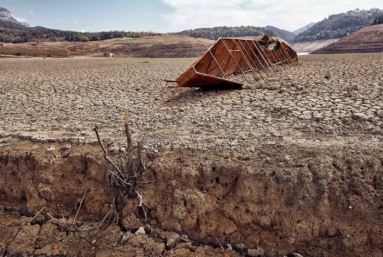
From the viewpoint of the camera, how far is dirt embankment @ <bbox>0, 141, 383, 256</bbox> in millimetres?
3291

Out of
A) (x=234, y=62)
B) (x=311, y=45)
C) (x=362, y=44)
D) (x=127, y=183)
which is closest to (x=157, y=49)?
(x=362, y=44)

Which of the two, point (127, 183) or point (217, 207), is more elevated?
point (127, 183)

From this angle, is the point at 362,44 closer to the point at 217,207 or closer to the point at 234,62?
the point at 234,62

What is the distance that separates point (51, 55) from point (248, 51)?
722 inches

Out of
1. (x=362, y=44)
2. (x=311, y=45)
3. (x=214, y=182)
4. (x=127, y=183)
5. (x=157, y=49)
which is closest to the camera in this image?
(x=127, y=183)

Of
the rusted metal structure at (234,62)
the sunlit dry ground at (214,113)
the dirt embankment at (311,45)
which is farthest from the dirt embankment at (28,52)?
the dirt embankment at (311,45)

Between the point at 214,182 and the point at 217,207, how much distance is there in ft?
0.99

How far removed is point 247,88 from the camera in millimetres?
6598

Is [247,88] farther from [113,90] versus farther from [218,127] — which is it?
[113,90]

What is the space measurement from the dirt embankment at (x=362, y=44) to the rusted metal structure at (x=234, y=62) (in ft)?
60.9

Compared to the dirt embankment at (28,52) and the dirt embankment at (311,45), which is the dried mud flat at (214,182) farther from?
the dirt embankment at (311,45)

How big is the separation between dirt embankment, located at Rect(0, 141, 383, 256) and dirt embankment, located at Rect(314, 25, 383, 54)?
90.8 ft

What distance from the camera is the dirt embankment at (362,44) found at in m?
26.8

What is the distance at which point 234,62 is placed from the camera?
8.89 metres
